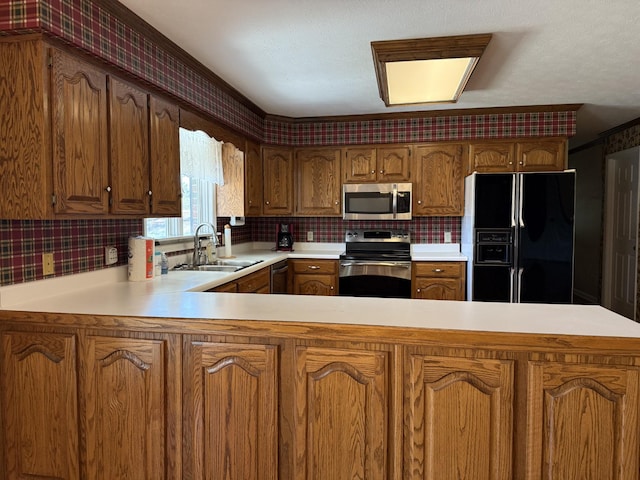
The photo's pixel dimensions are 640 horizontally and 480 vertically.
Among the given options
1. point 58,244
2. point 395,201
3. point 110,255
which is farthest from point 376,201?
point 58,244

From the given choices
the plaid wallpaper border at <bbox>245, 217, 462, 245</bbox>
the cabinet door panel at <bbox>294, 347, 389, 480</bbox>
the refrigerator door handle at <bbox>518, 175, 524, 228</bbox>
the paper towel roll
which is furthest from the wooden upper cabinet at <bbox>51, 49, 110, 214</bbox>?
the refrigerator door handle at <bbox>518, 175, 524, 228</bbox>

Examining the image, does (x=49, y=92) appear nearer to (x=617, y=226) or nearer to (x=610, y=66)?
(x=610, y=66)

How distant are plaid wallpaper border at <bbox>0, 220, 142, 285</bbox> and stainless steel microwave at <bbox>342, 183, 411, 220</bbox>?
2.32 meters

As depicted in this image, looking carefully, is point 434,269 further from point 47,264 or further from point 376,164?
point 47,264

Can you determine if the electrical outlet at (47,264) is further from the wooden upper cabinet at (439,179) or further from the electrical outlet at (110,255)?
the wooden upper cabinet at (439,179)

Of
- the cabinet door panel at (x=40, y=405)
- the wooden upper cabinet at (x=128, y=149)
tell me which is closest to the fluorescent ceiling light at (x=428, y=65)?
the wooden upper cabinet at (x=128, y=149)

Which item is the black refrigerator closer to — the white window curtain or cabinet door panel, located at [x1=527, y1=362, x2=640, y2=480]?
the white window curtain

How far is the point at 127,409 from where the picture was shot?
1.69m

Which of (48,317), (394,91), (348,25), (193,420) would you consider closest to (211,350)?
(193,420)

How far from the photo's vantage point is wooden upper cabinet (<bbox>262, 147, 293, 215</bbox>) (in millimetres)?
4535

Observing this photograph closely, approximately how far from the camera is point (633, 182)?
4832 millimetres

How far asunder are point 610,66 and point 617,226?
301 centimetres

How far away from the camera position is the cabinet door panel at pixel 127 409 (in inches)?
65.6

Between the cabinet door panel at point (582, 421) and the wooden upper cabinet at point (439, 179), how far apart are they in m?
3.06
